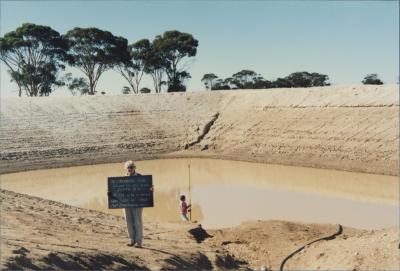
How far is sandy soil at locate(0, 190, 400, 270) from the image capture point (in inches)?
290

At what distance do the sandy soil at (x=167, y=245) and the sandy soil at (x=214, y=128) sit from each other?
1311 centimetres

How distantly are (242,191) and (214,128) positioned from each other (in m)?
14.1

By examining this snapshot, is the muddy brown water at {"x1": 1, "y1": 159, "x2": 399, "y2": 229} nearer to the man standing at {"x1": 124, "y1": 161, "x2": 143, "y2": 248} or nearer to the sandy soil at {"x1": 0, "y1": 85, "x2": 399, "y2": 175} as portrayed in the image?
the sandy soil at {"x1": 0, "y1": 85, "x2": 399, "y2": 175}

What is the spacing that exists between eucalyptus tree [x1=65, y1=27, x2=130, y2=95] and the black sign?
4381cm

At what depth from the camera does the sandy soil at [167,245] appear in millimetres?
7359

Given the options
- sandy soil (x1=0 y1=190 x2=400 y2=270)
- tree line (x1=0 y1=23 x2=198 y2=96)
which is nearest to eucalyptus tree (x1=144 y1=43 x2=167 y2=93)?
tree line (x1=0 y1=23 x2=198 y2=96)

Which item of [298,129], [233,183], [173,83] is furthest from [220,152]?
[173,83]

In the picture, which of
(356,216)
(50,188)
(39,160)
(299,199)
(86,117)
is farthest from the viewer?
(86,117)

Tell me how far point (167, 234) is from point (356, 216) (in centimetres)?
736

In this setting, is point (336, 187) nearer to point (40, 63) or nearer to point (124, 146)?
point (124, 146)

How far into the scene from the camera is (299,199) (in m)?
19.2

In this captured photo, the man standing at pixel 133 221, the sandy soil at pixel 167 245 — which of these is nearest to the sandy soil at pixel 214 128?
the sandy soil at pixel 167 245

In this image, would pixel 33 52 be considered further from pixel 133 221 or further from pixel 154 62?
pixel 133 221

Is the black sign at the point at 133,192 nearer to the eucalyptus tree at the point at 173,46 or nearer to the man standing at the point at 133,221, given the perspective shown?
the man standing at the point at 133,221
